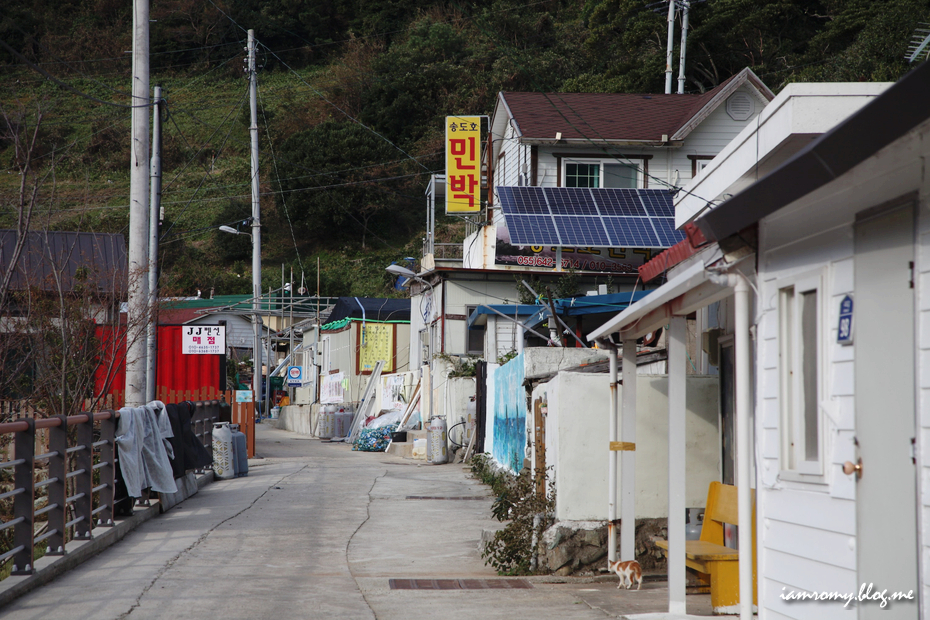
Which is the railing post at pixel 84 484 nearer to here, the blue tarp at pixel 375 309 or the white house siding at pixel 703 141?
the white house siding at pixel 703 141

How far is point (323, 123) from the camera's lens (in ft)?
190

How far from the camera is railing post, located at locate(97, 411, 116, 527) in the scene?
10.0m

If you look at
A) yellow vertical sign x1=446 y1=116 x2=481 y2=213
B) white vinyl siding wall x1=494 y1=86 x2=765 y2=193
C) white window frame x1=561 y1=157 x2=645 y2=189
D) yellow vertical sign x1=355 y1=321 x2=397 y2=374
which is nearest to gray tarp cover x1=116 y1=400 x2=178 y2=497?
yellow vertical sign x1=446 y1=116 x2=481 y2=213

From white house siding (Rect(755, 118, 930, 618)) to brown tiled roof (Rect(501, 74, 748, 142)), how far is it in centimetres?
1976

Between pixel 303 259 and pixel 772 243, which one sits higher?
pixel 303 259

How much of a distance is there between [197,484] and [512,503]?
747cm

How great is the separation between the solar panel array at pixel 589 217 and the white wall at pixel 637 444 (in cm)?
1227

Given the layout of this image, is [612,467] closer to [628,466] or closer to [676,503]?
[628,466]

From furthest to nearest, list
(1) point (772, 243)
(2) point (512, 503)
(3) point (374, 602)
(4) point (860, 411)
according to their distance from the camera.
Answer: (2) point (512, 503) < (3) point (374, 602) < (1) point (772, 243) < (4) point (860, 411)

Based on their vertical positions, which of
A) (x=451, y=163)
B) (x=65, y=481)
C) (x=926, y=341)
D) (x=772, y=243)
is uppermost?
(x=451, y=163)

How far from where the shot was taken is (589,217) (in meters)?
22.7

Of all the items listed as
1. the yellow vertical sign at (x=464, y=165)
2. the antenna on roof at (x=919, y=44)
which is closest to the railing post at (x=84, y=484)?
the antenna on roof at (x=919, y=44)

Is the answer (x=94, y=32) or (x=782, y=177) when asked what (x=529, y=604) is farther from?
(x=94, y=32)

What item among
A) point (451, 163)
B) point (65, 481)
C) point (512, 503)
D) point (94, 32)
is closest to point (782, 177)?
point (512, 503)
